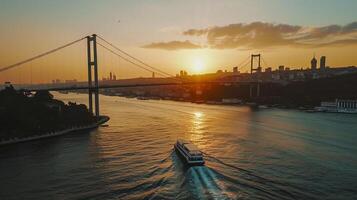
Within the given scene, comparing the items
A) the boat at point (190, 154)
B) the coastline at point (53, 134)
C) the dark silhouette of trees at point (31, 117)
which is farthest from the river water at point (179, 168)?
the dark silhouette of trees at point (31, 117)

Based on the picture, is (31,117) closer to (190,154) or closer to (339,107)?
(190,154)

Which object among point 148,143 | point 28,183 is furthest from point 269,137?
point 28,183

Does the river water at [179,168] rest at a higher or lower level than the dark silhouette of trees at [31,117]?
lower

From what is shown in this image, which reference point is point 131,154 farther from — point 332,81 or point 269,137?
point 332,81

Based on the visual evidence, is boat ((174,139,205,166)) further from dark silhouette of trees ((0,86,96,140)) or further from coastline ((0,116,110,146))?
dark silhouette of trees ((0,86,96,140))

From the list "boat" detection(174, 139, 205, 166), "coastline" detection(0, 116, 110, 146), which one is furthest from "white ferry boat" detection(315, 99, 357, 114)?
"boat" detection(174, 139, 205, 166)

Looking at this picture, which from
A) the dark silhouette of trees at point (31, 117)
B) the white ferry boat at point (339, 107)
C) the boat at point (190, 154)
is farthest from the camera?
the white ferry boat at point (339, 107)

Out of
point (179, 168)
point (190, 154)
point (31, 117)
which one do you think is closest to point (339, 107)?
point (190, 154)

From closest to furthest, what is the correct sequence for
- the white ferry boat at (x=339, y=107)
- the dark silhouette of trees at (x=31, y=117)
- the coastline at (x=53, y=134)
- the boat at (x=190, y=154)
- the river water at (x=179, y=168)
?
the river water at (x=179, y=168), the boat at (x=190, y=154), the coastline at (x=53, y=134), the dark silhouette of trees at (x=31, y=117), the white ferry boat at (x=339, y=107)

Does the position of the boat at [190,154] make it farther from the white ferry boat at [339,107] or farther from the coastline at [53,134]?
the white ferry boat at [339,107]
